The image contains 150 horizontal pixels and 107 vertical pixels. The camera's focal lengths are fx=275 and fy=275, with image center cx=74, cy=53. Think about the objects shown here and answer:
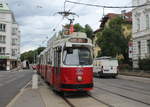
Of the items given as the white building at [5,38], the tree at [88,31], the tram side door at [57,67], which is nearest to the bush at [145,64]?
the tram side door at [57,67]

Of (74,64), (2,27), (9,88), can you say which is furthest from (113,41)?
(2,27)

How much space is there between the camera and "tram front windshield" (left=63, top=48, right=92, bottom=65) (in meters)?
13.7

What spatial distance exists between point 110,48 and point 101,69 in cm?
1771

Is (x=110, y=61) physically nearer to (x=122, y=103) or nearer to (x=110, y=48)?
(x=110, y=48)

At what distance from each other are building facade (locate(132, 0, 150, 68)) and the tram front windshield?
91.0 feet

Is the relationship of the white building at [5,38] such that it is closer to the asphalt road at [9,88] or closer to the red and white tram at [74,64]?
the asphalt road at [9,88]

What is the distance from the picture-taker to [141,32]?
143ft

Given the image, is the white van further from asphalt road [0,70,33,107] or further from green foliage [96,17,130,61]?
green foliage [96,17,130,61]

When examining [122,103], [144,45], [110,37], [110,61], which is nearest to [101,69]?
[110,61]

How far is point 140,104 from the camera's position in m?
10.9

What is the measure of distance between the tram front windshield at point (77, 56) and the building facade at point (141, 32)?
91.0 feet

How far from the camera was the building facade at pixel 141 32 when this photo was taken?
138ft

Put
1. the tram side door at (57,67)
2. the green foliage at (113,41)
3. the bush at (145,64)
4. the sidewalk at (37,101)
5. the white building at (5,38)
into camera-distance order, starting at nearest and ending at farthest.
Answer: the sidewalk at (37,101) → the tram side door at (57,67) → the bush at (145,64) → the green foliage at (113,41) → the white building at (5,38)

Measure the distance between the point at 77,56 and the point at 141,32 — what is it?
105ft
